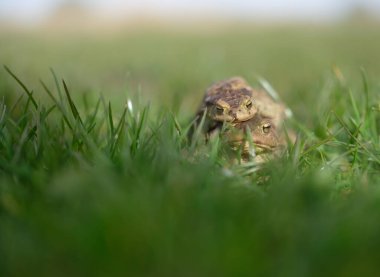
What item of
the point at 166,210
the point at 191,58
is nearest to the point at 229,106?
the point at 166,210

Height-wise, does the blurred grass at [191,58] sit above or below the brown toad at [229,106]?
above

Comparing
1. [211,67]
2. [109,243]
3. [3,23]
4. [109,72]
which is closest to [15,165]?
[109,243]

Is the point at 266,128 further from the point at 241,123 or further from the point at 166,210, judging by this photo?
the point at 166,210

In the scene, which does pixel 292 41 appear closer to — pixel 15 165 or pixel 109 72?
pixel 109 72

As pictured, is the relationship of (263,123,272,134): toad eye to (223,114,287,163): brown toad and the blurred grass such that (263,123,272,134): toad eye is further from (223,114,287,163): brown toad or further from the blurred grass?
the blurred grass

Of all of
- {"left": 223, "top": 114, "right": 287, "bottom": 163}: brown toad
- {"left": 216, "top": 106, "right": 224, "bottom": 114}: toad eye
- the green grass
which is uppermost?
{"left": 216, "top": 106, "right": 224, "bottom": 114}: toad eye

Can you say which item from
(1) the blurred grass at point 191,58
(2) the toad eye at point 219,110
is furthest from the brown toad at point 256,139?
(1) the blurred grass at point 191,58

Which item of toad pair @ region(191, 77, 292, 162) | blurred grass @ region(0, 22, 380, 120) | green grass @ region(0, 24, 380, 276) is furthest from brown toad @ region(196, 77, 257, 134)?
blurred grass @ region(0, 22, 380, 120)

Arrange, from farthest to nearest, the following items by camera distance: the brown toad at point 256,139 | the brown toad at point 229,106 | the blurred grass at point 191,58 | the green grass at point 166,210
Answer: the blurred grass at point 191,58 < the brown toad at point 229,106 < the brown toad at point 256,139 < the green grass at point 166,210

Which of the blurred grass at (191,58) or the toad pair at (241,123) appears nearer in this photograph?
the toad pair at (241,123)

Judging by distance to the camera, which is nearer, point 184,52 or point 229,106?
point 229,106

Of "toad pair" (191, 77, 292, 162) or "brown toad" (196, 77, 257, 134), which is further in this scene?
"brown toad" (196, 77, 257, 134)

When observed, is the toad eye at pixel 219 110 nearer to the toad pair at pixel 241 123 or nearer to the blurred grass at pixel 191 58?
the toad pair at pixel 241 123
